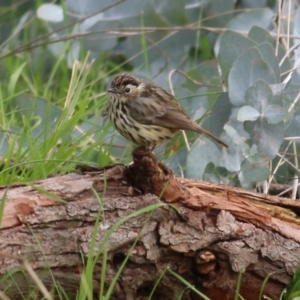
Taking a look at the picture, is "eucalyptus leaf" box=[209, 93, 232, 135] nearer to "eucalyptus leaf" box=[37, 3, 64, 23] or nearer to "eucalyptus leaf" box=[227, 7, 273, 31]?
"eucalyptus leaf" box=[227, 7, 273, 31]

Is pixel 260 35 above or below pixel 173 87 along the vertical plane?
above

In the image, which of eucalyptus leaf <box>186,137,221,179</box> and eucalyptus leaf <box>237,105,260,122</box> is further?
eucalyptus leaf <box>186,137,221,179</box>

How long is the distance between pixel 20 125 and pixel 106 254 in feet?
6.83

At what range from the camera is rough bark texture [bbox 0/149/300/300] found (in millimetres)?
3043

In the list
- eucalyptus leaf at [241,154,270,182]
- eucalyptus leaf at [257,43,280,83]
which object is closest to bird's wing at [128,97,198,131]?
eucalyptus leaf at [241,154,270,182]

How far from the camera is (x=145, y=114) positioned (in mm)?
3943

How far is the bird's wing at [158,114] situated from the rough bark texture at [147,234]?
1.85ft

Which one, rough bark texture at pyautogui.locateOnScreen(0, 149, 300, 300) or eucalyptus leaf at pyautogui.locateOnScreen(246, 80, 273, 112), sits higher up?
eucalyptus leaf at pyautogui.locateOnScreen(246, 80, 273, 112)

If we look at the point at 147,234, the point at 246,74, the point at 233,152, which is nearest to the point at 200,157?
the point at 233,152

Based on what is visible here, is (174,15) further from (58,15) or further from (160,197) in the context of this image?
(160,197)

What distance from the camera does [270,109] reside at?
406cm

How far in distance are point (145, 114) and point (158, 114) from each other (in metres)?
0.07

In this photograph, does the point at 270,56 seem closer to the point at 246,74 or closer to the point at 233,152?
the point at 246,74

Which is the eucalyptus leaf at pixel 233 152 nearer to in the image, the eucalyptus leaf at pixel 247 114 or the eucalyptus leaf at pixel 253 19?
the eucalyptus leaf at pixel 247 114
